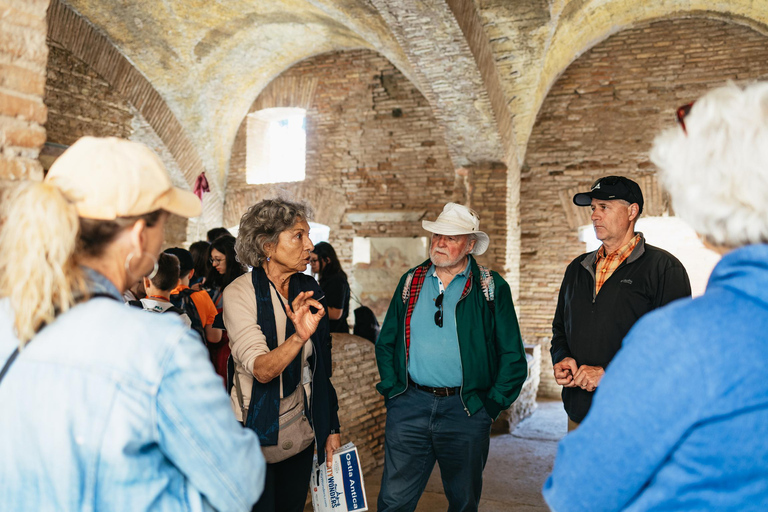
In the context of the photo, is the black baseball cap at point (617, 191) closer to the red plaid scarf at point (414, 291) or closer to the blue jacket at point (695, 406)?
the red plaid scarf at point (414, 291)

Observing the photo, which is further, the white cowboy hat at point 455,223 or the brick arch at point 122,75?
the brick arch at point 122,75

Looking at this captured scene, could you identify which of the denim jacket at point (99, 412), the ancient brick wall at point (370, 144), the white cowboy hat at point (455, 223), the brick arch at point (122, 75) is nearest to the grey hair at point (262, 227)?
the white cowboy hat at point (455, 223)

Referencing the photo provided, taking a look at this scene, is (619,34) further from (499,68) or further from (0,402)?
(0,402)

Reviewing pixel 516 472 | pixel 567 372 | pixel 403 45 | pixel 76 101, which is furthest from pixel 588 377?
pixel 76 101

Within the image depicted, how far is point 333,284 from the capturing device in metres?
5.03

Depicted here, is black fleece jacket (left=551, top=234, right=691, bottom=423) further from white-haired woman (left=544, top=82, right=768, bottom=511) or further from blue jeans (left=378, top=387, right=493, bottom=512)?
white-haired woman (left=544, top=82, right=768, bottom=511)

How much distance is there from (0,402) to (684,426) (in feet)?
4.00

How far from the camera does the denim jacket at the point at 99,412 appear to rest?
108 centimetres

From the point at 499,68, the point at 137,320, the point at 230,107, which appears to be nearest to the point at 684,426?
the point at 137,320

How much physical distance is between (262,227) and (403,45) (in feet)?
13.6

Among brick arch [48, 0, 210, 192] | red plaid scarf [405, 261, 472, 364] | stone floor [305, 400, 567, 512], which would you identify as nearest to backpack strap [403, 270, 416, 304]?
red plaid scarf [405, 261, 472, 364]

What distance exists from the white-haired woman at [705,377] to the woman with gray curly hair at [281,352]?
1.23 m

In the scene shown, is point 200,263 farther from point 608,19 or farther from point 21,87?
point 608,19

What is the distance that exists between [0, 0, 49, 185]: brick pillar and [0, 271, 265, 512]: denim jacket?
0.81 meters
